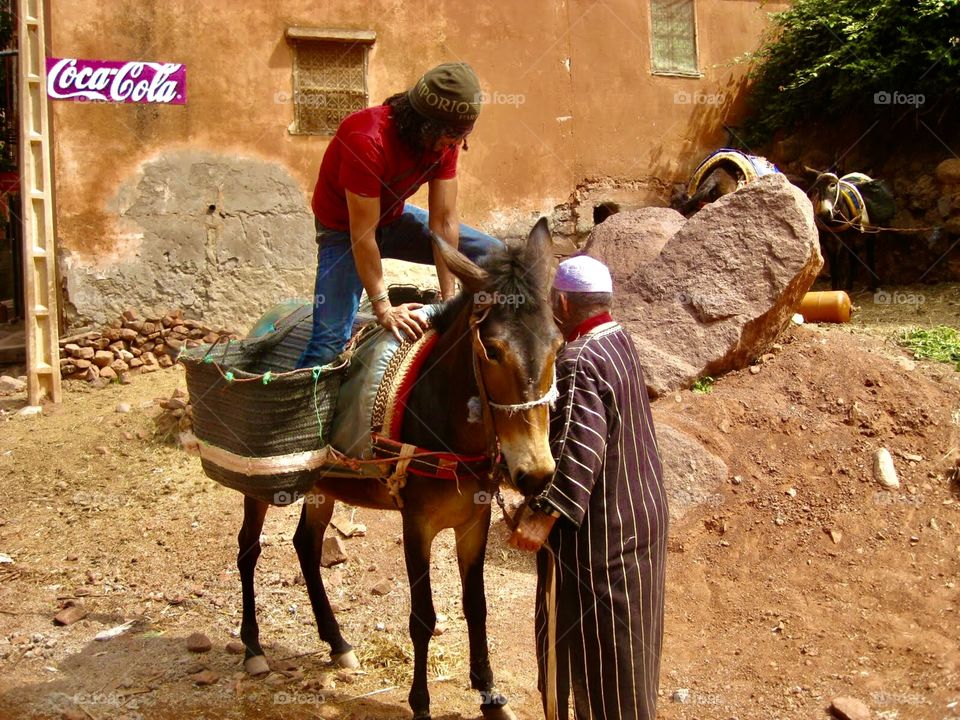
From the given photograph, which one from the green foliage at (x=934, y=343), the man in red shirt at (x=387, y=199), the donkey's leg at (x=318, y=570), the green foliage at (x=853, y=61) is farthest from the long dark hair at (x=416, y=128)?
the green foliage at (x=853, y=61)

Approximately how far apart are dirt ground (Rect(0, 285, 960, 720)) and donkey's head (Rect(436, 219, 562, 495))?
1834 mm

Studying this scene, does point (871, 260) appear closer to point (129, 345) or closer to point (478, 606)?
point (129, 345)

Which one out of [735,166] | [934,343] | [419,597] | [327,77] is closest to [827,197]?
[735,166]

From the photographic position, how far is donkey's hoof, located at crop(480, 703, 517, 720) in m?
3.99

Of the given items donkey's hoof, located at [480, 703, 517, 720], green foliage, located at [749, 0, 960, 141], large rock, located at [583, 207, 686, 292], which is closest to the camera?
donkey's hoof, located at [480, 703, 517, 720]

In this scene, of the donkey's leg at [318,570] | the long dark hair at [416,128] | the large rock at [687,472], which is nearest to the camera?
the long dark hair at [416,128]

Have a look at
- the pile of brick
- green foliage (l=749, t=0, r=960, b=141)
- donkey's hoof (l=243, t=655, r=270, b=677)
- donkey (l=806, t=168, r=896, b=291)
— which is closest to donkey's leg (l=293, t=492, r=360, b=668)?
donkey's hoof (l=243, t=655, r=270, b=677)

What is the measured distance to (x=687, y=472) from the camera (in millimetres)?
5832

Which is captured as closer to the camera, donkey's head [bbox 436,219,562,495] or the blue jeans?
donkey's head [bbox 436,219,562,495]

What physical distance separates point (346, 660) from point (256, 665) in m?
0.46

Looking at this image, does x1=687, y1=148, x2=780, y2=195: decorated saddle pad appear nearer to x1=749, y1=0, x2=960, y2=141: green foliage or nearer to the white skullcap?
x1=749, y1=0, x2=960, y2=141: green foliage

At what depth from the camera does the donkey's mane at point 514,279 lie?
10.1ft

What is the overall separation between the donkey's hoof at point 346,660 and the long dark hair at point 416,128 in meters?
2.64

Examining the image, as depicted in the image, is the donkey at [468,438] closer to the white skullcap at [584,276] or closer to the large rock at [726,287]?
the white skullcap at [584,276]
